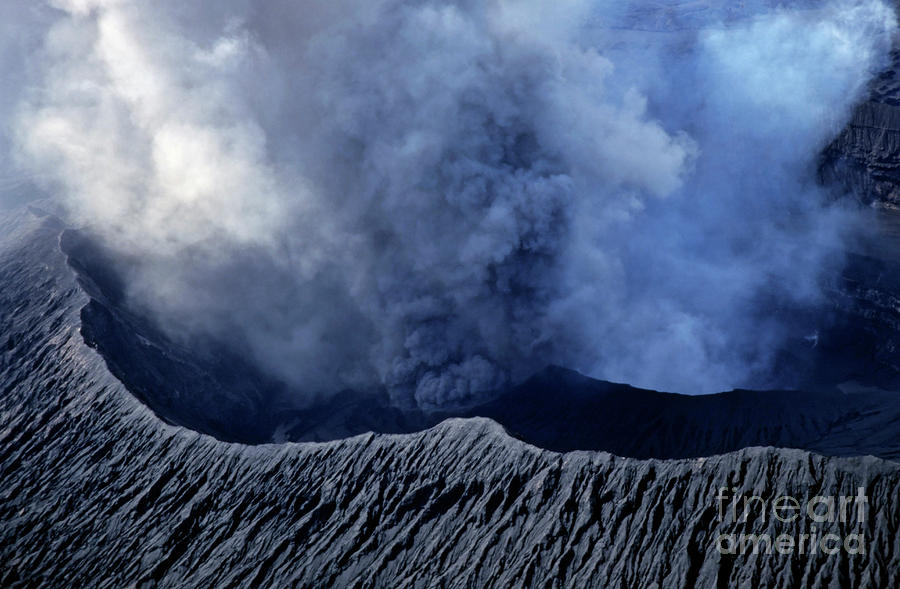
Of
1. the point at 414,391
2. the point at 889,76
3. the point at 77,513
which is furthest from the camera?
the point at 889,76

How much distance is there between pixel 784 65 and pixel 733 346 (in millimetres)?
31457

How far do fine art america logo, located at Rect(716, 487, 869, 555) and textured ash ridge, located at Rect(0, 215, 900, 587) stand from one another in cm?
23

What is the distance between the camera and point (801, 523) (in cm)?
1842

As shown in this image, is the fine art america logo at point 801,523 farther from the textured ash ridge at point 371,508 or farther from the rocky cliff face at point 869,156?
the rocky cliff face at point 869,156

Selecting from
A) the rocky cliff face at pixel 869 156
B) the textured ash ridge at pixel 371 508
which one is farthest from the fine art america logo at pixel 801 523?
the rocky cliff face at pixel 869 156

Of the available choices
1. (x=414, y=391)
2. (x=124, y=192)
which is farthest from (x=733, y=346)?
(x=124, y=192)

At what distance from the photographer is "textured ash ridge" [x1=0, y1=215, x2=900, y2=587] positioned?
62.4 feet

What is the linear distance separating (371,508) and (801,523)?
12.9 m

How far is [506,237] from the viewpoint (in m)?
45.9

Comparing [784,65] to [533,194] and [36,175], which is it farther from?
[36,175]

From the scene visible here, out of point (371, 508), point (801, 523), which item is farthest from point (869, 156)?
point (371, 508)

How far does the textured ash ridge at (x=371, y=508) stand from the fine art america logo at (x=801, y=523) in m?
0.23

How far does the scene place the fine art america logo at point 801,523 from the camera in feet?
58.5

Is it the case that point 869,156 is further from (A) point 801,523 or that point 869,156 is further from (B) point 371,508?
(B) point 371,508
